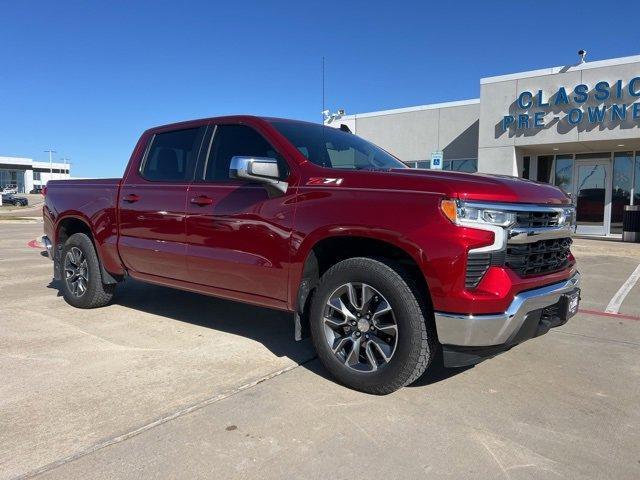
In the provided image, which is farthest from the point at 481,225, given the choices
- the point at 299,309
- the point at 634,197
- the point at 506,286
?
the point at 634,197

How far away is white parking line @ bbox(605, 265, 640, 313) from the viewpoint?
6238 millimetres

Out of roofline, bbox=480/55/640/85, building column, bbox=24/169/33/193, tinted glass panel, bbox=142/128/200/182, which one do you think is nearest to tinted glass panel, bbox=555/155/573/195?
roofline, bbox=480/55/640/85

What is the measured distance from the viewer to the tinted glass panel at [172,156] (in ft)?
15.7

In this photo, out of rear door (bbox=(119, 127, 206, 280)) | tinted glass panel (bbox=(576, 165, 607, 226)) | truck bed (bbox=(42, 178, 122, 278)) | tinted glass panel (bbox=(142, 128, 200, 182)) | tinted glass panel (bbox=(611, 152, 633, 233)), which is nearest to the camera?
rear door (bbox=(119, 127, 206, 280))

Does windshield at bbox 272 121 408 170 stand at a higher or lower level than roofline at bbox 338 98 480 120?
lower

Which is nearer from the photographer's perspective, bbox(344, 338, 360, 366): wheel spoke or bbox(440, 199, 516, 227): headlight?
bbox(440, 199, 516, 227): headlight

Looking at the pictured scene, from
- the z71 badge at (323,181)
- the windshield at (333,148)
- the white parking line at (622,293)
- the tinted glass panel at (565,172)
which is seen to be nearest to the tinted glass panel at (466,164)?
the tinted glass panel at (565,172)

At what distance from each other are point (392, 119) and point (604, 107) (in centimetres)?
795

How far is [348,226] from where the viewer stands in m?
3.47

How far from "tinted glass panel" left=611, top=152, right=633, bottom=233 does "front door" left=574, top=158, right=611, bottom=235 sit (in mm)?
154

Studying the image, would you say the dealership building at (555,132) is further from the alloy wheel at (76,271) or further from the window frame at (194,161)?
the alloy wheel at (76,271)

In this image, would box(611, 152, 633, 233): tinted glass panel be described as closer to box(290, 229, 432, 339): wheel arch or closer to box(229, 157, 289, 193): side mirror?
box(290, 229, 432, 339): wheel arch

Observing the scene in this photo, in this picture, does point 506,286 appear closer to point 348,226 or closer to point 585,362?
point 348,226

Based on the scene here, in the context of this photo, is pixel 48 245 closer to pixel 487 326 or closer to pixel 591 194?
pixel 487 326
